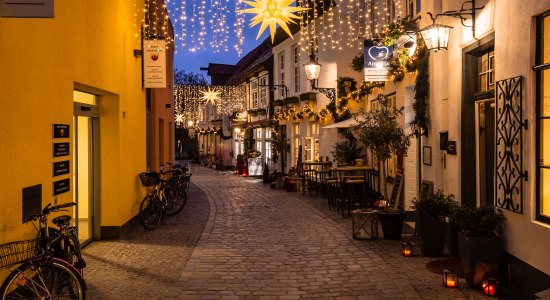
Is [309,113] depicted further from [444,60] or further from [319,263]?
[319,263]

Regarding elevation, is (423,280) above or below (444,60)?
below

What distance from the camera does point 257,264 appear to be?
796cm

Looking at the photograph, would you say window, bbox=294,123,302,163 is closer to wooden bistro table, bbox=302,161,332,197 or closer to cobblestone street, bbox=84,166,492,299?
wooden bistro table, bbox=302,161,332,197

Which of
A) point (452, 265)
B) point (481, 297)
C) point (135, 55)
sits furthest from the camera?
point (135, 55)

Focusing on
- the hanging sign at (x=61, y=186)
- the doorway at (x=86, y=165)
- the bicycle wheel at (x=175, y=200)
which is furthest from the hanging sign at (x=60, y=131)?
the bicycle wheel at (x=175, y=200)

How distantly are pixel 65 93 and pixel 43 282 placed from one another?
112 inches

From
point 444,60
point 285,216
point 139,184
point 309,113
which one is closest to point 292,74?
point 309,113

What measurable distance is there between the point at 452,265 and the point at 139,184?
22.9 ft

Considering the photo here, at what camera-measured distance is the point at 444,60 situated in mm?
9125

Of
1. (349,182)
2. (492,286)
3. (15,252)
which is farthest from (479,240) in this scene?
(349,182)

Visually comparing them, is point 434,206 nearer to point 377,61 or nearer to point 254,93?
point 377,61

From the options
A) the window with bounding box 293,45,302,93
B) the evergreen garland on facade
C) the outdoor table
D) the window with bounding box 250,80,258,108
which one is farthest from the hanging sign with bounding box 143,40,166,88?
the window with bounding box 250,80,258,108

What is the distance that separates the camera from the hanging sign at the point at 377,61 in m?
11.8

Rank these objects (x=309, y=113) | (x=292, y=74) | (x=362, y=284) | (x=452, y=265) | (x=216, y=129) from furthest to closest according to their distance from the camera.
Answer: (x=216, y=129), (x=292, y=74), (x=309, y=113), (x=452, y=265), (x=362, y=284)
